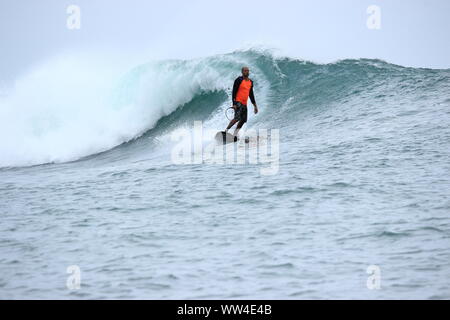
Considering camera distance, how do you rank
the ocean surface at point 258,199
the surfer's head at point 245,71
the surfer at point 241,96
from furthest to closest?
1. the surfer at point 241,96
2. the surfer's head at point 245,71
3. the ocean surface at point 258,199

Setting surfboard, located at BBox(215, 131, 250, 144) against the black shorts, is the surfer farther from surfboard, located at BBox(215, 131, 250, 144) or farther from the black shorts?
surfboard, located at BBox(215, 131, 250, 144)

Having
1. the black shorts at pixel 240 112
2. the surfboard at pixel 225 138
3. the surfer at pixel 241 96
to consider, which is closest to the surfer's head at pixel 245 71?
the surfer at pixel 241 96

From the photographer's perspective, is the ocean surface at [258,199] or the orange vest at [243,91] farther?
the orange vest at [243,91]

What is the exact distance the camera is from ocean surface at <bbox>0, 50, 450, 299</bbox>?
6.03 metres

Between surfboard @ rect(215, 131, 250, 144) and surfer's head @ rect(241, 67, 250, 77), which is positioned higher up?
surfer's head @ rect(241, 67, 250, 77)

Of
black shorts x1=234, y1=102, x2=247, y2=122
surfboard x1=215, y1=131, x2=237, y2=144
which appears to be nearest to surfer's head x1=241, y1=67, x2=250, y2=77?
black shorts x1=234, y1=102, x2=247, y2=122

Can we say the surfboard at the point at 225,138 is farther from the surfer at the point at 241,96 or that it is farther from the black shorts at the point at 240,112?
the black shorts at the point at 240,112

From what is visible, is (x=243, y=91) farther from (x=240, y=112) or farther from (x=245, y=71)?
(x=245, y=71)

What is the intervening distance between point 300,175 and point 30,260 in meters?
4.53

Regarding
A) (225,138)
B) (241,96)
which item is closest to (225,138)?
(225,138)

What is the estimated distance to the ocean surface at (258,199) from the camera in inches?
237

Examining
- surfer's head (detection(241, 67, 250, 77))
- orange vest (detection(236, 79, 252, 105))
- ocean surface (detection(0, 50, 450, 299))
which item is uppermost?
surfer's head (detection(241, 67, 250, 77))

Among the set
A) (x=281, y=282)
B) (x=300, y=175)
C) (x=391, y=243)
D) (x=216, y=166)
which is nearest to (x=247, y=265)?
(x=281, y=282)
